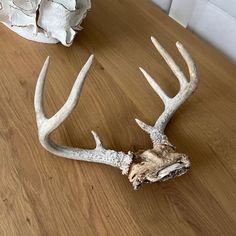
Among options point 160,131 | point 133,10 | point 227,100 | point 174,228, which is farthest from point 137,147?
point 133,10

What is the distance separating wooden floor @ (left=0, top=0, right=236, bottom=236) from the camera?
502 mm

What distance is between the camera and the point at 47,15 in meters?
0.63

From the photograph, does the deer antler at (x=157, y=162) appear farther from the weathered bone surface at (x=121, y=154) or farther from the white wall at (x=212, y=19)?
the white wall at (x=212, y=19)

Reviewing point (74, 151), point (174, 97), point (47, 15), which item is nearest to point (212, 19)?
point (174, 97)

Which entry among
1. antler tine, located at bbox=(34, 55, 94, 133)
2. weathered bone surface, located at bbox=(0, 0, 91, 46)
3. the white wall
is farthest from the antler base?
the white wall

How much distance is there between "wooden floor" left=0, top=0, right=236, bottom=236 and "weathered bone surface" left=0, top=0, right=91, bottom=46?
64 millimetres

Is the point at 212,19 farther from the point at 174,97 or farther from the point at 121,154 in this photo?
the point at 121,154

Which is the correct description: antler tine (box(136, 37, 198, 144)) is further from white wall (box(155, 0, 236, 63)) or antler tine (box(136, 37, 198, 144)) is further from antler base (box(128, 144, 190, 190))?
white wall (box(155, 0, 236, 63))

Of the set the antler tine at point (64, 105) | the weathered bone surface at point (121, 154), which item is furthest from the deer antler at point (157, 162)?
the antler tine at point (64, 105)

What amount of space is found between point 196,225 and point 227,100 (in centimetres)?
31

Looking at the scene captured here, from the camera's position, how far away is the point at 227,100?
2.31ft

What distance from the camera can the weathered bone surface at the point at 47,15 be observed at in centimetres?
62

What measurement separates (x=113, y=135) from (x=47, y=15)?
27 centimetres

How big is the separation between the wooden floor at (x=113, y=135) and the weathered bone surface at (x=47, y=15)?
0.21 ft
